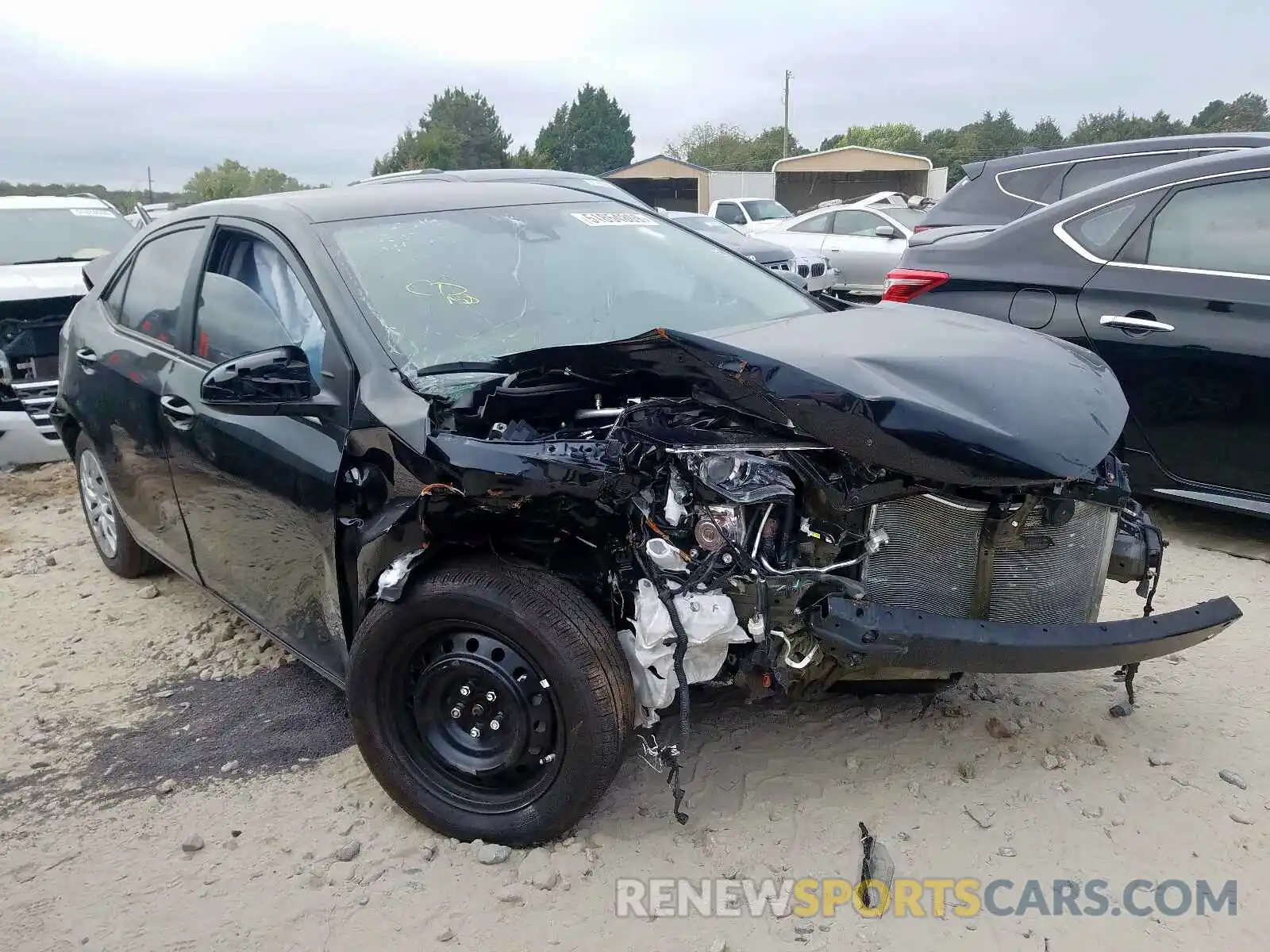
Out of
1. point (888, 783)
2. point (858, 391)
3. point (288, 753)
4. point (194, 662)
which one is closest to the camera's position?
point (858, 391)

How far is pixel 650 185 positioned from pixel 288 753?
4076 centimetres

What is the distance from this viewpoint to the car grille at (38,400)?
654 cm

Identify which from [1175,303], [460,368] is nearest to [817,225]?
[1175,303]

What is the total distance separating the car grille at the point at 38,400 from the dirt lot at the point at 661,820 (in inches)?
134

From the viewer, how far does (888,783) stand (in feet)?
9.29

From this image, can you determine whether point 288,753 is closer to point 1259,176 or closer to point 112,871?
point 112,871

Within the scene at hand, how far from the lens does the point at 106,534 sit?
471 centimetres

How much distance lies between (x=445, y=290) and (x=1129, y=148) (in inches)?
238

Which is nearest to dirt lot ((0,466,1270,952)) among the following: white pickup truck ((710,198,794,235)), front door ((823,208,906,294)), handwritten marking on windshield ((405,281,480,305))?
handwritten marking on windshield ((405,281,480,305))

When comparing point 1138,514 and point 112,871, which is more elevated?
point 1138,514

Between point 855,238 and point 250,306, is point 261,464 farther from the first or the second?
point 855,238

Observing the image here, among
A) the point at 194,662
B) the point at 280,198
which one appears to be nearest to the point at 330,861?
the point at 194,662

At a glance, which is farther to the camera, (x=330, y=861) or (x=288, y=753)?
(x=288, y=753)

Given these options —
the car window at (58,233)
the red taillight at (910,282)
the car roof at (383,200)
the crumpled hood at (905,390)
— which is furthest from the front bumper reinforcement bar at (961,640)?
the car window at (58,233)
